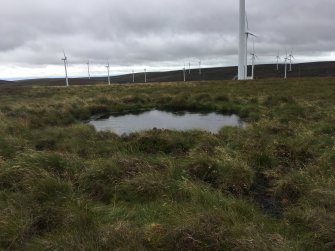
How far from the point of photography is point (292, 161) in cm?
1141

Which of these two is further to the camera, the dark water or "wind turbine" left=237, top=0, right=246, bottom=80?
"wind turbine" left=237, top=0, right=246, bottom=80

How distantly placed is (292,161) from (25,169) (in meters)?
7.72

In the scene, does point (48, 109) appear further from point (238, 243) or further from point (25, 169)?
point (238, 243)

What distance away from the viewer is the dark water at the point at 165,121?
2262cm

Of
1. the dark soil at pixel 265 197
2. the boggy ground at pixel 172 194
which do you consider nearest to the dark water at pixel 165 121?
the boggy ground at pixel 172 194

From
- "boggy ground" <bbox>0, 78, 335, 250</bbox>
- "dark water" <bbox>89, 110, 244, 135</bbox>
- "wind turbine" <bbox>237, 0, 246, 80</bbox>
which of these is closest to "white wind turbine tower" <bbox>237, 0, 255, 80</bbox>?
"wind turbine" <bbox>237, 0, 246, 80</bbox>

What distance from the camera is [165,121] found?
25.7 metres

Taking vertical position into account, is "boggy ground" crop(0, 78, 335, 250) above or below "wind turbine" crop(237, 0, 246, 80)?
below

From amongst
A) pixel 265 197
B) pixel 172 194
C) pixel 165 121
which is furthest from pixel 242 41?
pixel 172 194

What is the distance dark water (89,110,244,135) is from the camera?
22.6 m

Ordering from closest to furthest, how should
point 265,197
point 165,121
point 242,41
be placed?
point 265,197, point 165,121, point 242,41

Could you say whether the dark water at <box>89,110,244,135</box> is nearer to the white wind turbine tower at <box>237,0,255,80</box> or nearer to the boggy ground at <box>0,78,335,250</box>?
the boggy ground at <box>0,78,335,250</box>

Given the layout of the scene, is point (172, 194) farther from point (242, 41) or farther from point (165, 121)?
point (242, 41)

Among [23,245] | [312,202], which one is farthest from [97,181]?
[312,202]
